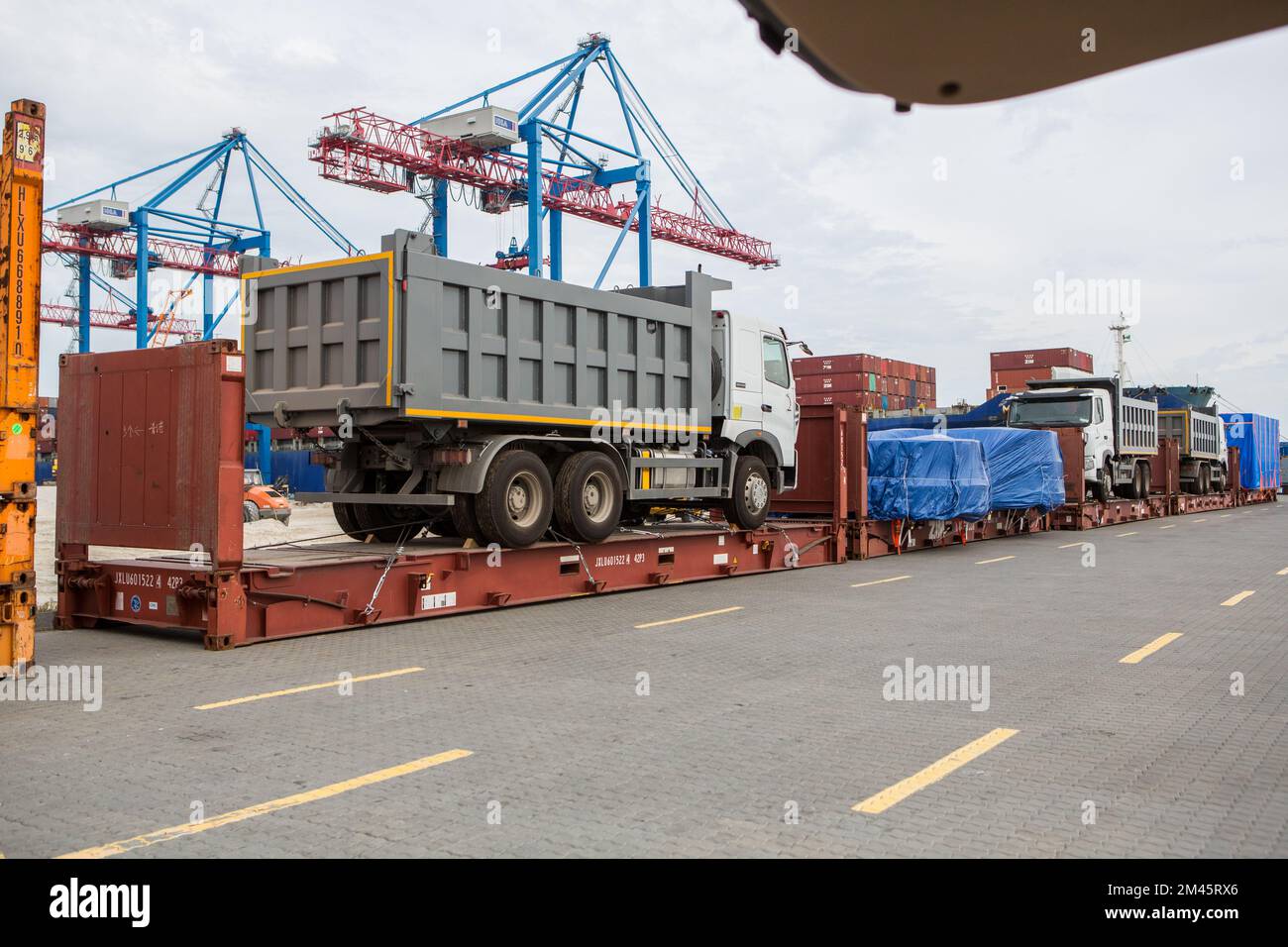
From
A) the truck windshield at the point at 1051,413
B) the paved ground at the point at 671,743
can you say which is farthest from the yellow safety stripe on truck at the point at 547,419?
the truck windshield at the point at 1051,413

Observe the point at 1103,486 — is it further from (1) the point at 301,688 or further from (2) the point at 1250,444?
(1) the point at 301,688

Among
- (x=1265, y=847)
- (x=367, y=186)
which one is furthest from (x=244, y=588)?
(x=367, y=186)

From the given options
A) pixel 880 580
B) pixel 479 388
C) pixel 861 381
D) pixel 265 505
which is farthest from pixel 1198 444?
pixel 479 388

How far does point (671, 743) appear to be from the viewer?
579 centimetres

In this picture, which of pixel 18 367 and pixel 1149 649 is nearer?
pixel 18 367

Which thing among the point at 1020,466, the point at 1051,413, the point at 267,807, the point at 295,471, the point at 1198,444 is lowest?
the point at 267,807

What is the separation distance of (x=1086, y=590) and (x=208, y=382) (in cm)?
1014

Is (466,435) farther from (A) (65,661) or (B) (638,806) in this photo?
(B) (638,806)

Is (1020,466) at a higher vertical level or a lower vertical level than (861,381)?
Result: lower

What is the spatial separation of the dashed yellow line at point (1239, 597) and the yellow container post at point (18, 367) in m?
11.4

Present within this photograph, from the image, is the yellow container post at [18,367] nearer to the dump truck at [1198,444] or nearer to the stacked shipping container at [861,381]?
the dump truck at [1198,444]

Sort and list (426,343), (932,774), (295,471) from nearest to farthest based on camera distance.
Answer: (932,774)
(426,343)
(295,471)

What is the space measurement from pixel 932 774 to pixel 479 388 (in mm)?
6547

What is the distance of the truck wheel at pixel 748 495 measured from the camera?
14.4m
